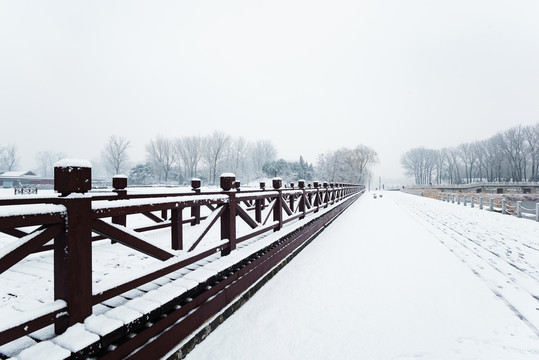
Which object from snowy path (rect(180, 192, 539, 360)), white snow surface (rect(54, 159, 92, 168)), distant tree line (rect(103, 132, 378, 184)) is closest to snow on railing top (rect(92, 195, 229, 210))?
white snow surface (rect(54, 159, 92, 168))

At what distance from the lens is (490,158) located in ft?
232

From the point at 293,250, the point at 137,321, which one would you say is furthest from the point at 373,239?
the point at 137,321

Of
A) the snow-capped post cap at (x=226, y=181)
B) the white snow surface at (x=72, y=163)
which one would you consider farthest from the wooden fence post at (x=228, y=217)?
the white snow surface at (x=72, y=163)

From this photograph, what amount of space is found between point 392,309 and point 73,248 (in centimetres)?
364

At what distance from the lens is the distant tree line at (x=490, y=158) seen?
205 ft

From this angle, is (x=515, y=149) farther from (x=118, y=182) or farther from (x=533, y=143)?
(x=118, y=182)

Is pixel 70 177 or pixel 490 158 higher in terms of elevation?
pixel 490 158

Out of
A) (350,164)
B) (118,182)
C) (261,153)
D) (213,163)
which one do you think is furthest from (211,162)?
(118,182)

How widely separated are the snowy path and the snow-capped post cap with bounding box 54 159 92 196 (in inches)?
74.8

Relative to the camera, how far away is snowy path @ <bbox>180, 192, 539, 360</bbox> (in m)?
2.69

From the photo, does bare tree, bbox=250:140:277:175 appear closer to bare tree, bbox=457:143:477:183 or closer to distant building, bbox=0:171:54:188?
distant building, bbox=0:171:54:188

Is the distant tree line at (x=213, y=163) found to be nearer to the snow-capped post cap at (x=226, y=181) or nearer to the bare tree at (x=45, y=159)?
the bare tree at (x=45, y=159)

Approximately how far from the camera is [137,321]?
211cm

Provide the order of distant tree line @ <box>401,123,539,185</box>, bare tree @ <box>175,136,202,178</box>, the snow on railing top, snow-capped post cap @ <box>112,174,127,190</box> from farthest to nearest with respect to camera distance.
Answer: bare tree @ <box>175,136,202,178</box>, distant tree line @ <box>401,123,539,185</box>, snow-capped post cap @ <box>112,174,127,190</box>, the snow on railing top
